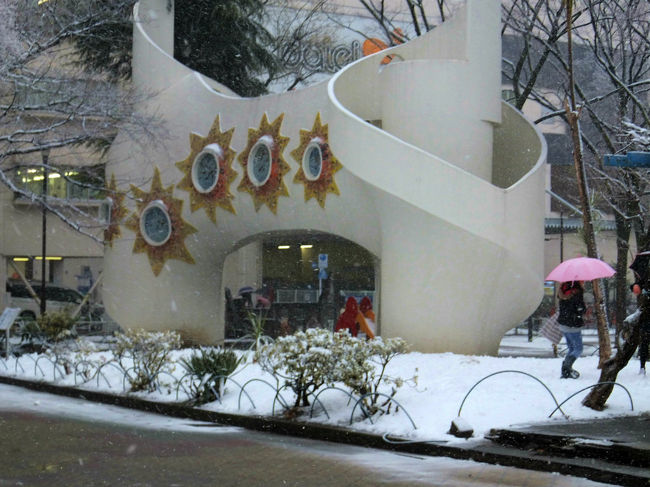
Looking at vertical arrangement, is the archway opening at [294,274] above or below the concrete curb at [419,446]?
above

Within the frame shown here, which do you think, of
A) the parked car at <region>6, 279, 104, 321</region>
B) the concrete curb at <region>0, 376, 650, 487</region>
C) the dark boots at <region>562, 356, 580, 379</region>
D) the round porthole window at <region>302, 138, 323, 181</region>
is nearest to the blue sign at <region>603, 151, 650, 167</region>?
the dark boots at <region>562, 356, 580, 379</region>

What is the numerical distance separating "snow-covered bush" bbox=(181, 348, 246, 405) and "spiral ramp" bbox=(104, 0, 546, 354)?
531 cm

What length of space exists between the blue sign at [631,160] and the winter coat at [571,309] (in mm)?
3352

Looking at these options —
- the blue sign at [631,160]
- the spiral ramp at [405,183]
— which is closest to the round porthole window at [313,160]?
the spiral ramp at [405,183]

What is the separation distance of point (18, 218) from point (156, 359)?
26.0 m

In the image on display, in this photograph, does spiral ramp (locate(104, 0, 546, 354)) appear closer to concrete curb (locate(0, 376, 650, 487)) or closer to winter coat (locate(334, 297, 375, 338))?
winter coat (locate(334, 297, 375, 338))

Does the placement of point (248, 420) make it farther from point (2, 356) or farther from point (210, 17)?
point (210, 17)

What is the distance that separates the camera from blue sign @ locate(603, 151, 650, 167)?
12.7 meters

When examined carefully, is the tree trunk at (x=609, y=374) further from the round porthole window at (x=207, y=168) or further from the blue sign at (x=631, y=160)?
the round porthole window at (x=207, y=168)

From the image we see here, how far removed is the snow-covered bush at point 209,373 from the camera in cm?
1563

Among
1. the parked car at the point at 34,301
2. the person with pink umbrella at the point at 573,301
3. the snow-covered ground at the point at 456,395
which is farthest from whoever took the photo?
the parked car at the point at 34,301

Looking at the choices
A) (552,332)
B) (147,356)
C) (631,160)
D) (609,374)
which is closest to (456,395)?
(609,374)

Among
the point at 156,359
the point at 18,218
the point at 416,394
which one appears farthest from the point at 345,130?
the point at 18,218

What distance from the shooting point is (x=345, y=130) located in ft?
67.1
